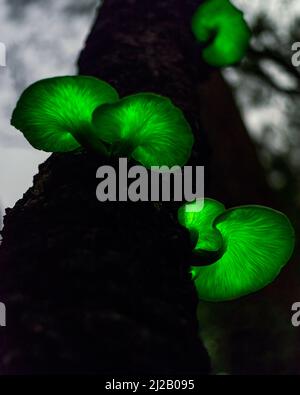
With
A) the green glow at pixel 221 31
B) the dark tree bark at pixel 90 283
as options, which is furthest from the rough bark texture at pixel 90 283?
the green glow at pixel 221 31

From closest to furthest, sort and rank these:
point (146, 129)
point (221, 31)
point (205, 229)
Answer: point (146, 129) < point (205, 229) < point (221, 31)

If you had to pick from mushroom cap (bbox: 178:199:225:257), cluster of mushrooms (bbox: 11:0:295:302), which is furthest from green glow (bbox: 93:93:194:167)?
mushroom cap (bbox: 178:199:225:257)

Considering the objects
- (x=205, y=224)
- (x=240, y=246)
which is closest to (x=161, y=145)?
(x=205, y=224)

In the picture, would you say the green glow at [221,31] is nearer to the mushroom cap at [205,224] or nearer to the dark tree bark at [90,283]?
the dark tree bark at [90,283]

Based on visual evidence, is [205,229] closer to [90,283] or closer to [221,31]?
[90,283]

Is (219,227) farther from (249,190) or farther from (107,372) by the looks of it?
(249,190)

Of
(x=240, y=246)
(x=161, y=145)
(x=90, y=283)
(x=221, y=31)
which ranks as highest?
(x=221, y=31)

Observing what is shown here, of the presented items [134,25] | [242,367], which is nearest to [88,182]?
[134,25]

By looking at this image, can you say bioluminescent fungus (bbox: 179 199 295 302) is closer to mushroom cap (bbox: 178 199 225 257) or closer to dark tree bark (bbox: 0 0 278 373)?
mushroom cap (bbox: 178 199 225 257)
